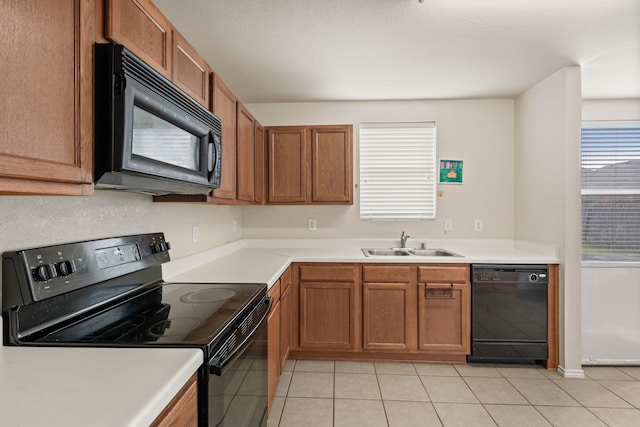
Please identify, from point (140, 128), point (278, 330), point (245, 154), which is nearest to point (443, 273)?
point (278, 330)

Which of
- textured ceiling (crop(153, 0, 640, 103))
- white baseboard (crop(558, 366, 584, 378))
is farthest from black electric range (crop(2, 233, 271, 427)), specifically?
white baseboard (crop(558, 366, 584, 378))

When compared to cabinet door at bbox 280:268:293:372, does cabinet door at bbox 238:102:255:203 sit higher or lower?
higher

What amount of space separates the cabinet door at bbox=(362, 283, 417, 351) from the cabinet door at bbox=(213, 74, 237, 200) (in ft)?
4.63

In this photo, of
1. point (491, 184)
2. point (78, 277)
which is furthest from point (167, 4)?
point (491, 184)

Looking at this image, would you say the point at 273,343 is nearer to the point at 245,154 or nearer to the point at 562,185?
the point at 245,154

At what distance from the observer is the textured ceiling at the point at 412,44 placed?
6.20ft

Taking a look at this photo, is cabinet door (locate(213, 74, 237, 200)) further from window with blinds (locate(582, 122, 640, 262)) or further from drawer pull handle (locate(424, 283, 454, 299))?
window with blinds (locate(582, 122, 640, 262))

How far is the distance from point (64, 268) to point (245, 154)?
1.58 meters

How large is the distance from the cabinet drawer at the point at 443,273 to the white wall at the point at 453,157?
714mm

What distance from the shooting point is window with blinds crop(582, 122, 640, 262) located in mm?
3076

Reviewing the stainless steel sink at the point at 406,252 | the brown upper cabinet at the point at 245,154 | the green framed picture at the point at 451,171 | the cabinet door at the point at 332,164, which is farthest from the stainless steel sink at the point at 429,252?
the brown upper cabinet at the point at 245,154

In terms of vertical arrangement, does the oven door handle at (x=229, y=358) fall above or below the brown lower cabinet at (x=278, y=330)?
above

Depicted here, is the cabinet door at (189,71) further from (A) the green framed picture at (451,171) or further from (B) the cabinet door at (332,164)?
(A) the green framed picture at (451,171)

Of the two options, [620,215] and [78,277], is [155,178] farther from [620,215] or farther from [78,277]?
[620,215]
